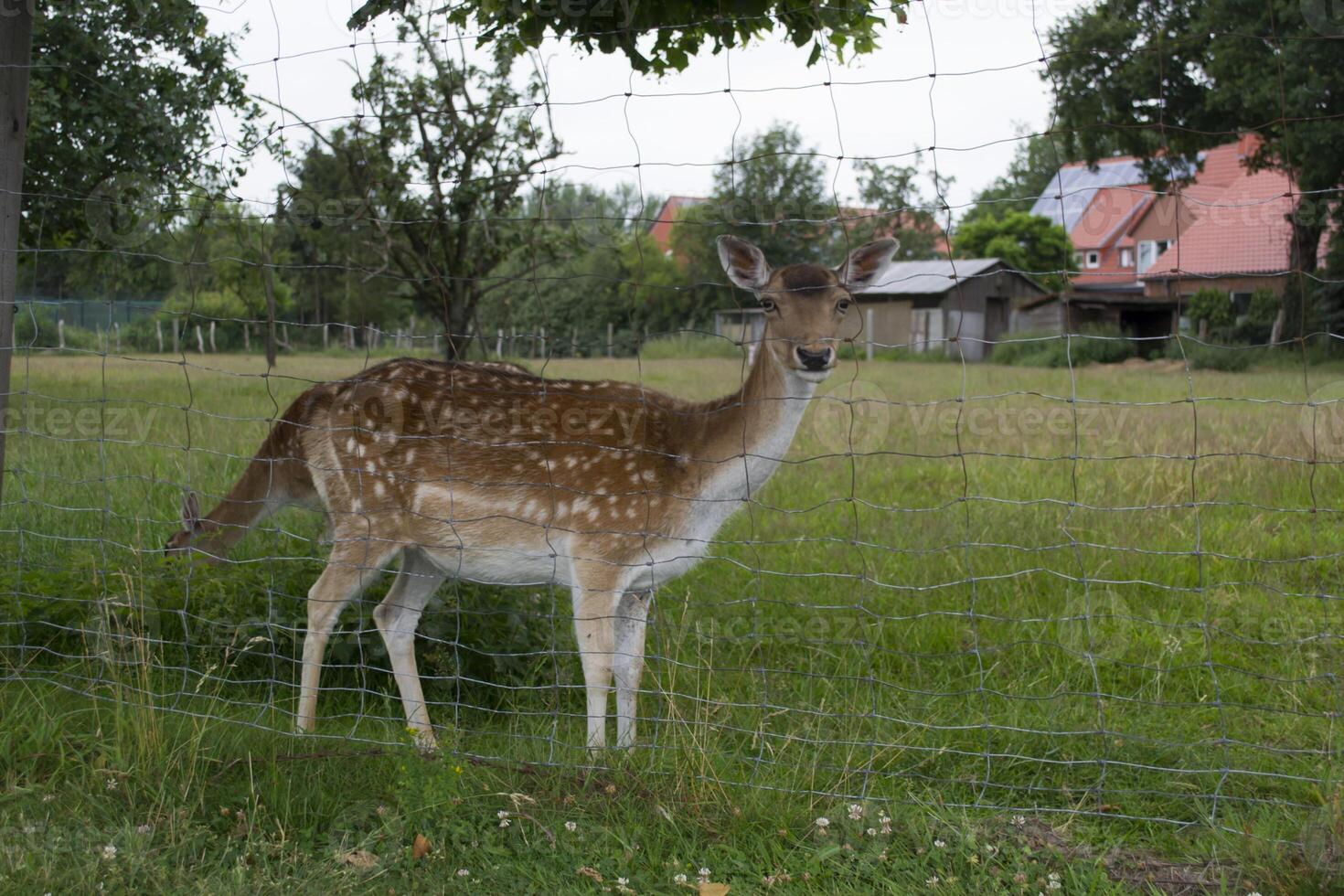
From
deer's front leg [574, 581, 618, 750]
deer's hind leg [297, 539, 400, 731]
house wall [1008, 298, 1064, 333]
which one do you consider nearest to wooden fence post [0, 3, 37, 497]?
deer's hind leg [297, 539, 400, 731]

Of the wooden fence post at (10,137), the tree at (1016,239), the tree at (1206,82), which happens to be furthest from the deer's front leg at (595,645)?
the tree at (1016,239)

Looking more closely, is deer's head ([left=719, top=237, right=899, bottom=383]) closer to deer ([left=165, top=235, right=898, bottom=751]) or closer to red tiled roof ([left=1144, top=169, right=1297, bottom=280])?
deer ([left=165, top=235, right=898, bottom=751])

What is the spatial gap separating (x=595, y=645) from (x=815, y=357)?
1.38 metres

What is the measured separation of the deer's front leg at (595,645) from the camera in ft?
14.0

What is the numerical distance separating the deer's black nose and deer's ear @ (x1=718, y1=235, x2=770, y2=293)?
0.39 m

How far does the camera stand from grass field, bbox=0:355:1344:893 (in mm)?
3213

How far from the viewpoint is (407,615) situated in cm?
474

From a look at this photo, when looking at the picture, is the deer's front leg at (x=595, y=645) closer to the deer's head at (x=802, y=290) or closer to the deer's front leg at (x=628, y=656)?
the deer's front leg at (x=628, y=656)

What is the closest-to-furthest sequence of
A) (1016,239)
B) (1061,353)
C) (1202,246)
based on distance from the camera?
(1061,353), (1202,246), (1016,239)

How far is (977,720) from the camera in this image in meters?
4.25

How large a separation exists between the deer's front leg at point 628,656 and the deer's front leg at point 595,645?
0.17 ft

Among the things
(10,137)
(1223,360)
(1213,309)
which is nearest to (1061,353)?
(1223,360)

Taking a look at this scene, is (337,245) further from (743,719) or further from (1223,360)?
(1223,360)

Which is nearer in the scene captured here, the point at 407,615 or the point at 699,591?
the point at 407,615
